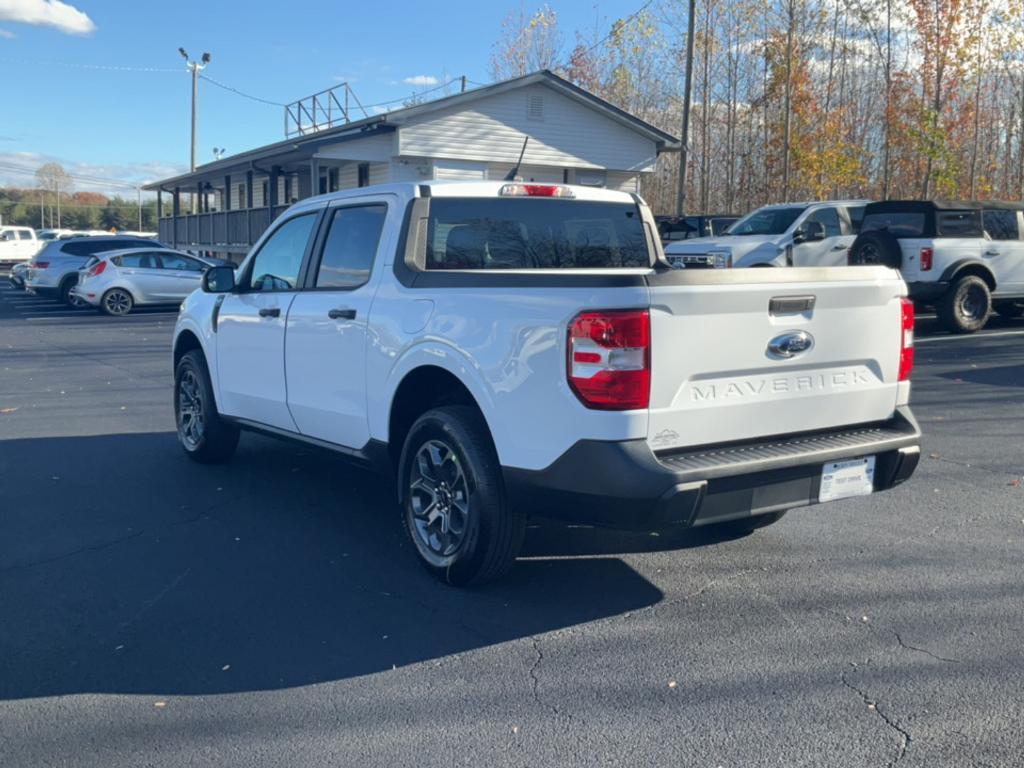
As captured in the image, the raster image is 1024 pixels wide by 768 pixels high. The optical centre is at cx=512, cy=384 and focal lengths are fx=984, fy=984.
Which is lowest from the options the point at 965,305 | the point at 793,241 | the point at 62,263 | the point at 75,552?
the point at 75,552

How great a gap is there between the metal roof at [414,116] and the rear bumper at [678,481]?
71.3 ft

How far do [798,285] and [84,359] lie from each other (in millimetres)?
12107

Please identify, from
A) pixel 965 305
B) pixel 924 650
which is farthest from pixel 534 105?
pixel 924 650

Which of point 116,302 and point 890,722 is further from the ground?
point 116,302

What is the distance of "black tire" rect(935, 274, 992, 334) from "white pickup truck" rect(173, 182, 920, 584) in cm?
1010


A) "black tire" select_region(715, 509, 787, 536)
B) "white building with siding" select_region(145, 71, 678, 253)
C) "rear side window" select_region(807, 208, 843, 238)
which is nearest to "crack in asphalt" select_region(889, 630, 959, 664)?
"black tire" select_region(715, 509, 787, 536)

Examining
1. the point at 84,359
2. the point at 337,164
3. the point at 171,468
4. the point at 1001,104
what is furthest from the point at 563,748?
the point at 1001,104

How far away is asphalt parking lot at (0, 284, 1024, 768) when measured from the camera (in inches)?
131

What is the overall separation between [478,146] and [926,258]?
15.4 m

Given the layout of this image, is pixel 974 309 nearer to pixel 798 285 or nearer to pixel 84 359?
pixel 798 285

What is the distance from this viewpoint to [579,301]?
12.7 feet

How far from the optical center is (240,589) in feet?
15.5

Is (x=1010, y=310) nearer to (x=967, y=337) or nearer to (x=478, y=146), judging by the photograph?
(x=967, y=337)

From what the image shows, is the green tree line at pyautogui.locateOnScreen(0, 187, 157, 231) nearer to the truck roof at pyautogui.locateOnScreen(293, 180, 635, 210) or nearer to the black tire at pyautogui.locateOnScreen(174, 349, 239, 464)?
the black tire at pyautogui.locateOnScreen(174, 349, 239, 464)
